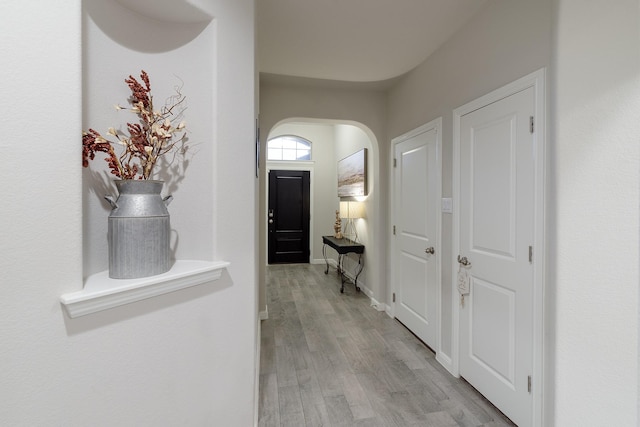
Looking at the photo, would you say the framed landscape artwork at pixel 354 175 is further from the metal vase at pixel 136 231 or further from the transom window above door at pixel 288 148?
the metal vase at pixel 136 231

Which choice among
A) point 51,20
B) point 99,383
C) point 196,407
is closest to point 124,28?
point 51,20

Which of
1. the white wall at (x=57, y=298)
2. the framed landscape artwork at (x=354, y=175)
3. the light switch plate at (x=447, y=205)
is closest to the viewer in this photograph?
the white wall at (x=57, y=298)

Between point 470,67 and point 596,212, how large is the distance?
140 cm

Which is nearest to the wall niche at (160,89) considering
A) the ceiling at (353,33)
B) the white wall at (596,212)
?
the ceiling at (353,33)

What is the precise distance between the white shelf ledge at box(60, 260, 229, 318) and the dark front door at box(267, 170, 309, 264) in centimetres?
514

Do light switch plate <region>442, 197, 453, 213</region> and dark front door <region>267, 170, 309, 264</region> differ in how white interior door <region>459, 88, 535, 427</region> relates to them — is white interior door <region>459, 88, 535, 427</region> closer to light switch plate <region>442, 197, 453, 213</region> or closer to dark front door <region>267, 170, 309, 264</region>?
light switch plate <region>442, 197, 453, 213</region>

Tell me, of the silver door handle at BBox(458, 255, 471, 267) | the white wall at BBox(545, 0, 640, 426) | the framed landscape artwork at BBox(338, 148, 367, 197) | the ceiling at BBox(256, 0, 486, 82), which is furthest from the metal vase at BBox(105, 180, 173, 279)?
the framed landscape artwork at BBox(338, 148, 367, 197)

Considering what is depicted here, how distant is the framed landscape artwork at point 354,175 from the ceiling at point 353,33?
57.0 inches

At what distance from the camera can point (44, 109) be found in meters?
0.80

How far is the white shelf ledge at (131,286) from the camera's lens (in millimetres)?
838

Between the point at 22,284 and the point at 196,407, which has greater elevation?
the point at 22,284

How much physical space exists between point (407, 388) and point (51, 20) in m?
2.59

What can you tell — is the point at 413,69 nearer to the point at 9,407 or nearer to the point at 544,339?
the point at 544,339

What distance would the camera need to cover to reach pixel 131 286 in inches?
37.5
